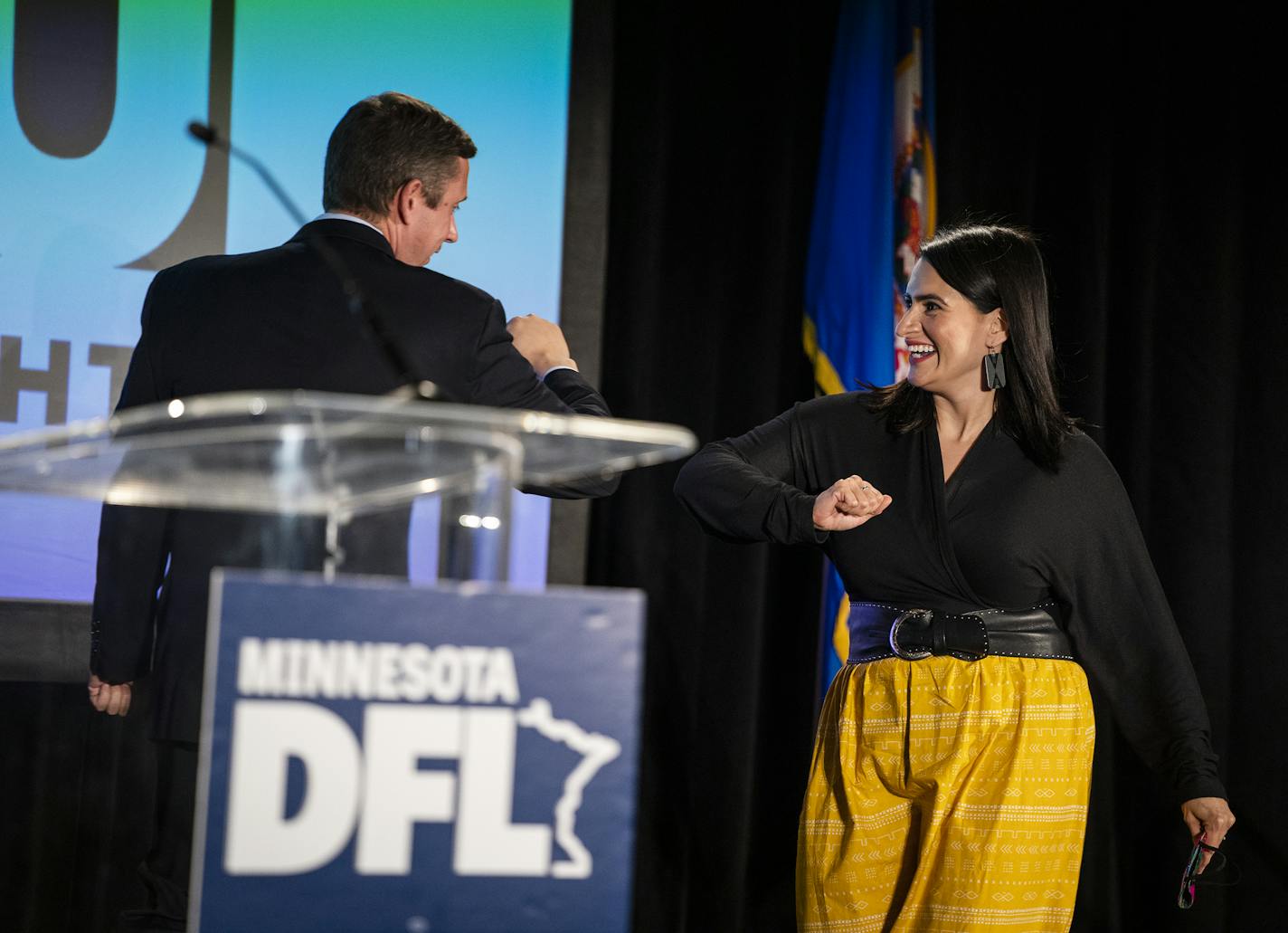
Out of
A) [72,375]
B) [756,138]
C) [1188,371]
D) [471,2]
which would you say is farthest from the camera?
[1188,371]

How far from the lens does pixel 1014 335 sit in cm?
233

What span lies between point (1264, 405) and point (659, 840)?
1995 mm

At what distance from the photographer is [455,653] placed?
1042 mm

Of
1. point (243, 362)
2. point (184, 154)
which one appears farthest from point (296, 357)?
point (184, 154)

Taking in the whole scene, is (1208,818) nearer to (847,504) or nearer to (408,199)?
(847,504)

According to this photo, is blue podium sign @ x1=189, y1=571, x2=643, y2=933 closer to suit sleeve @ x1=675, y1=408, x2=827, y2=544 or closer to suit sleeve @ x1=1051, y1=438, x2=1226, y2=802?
suit sleeve @ x1=675, y1=408, x2=827, y2=544

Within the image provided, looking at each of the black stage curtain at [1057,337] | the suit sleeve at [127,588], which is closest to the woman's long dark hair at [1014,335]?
the black stage curtain at [1057,337]

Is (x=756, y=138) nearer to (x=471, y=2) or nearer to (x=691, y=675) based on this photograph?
(x=471, y=2)

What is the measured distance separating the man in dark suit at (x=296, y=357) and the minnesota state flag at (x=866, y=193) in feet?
3.89

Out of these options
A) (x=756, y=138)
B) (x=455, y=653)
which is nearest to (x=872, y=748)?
(x=455, y=653)

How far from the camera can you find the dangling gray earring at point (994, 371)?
2.33 metres

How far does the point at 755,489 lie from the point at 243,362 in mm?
869

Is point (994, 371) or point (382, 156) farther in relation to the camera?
point (994, 371)

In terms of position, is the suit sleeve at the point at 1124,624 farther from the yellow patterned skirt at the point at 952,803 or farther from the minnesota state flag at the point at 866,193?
the minnesota state flag at the point at 866,193
